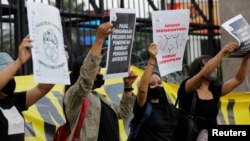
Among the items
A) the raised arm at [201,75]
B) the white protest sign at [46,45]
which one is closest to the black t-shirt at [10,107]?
the white protest sign at [46,45]

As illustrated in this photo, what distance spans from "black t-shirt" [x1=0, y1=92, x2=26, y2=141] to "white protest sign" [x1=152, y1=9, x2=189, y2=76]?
4.64 feet

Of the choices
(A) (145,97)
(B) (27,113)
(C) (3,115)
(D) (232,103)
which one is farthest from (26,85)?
(D) (232,103)

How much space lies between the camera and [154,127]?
5242 millimetres

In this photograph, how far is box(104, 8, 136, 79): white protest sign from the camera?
479 cm

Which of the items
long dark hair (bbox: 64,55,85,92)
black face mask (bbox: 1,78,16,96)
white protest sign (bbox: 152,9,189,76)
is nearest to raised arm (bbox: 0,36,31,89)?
black face mask (bbox: 1,78,16,96)

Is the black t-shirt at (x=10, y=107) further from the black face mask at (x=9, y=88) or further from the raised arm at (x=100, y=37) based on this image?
the raised arm at (x=100, y=37)

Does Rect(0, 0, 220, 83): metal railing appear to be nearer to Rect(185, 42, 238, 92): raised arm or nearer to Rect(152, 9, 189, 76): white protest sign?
Rect(152, 9, 189, 76): white protest sign

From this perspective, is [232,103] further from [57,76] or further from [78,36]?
[57,76]

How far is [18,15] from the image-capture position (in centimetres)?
698

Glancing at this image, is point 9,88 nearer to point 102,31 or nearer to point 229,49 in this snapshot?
point 102,31

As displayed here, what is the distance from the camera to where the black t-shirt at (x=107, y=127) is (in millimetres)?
4680

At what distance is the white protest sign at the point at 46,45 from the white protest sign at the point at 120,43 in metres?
0.41

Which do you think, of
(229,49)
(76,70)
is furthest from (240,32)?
(76,70)

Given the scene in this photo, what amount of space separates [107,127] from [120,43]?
0.65 meters
